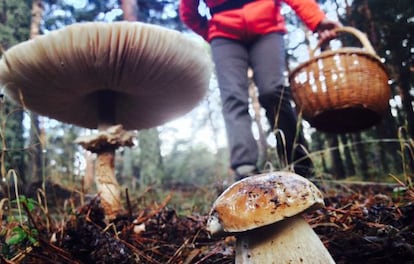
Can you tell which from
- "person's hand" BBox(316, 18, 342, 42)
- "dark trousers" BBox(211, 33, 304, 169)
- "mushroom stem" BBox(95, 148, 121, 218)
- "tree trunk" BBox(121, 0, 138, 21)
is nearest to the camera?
"mushroom stem" BBox(95, 148, 121, 218)

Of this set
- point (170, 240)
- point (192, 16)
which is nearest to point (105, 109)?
point (192, 16)

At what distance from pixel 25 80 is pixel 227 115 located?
1.61 meters

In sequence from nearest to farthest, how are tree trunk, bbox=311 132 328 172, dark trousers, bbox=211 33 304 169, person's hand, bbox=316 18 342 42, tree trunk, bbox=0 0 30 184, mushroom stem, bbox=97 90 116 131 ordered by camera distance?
mushroom stem, bbox=97 90 116 131 < person's hand, bbox=316 18 342 42 < dark trousers, bbox=211 33 304 169 < tree trunk, bbox=0 0 30 184 < tree trunk, bbox=311 132 328 172

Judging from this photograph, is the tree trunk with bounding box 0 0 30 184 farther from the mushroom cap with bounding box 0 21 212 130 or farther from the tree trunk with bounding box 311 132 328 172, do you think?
the tree trunk with bounding box 311 132 328 172

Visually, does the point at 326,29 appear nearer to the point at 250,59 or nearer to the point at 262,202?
the point at 250,59

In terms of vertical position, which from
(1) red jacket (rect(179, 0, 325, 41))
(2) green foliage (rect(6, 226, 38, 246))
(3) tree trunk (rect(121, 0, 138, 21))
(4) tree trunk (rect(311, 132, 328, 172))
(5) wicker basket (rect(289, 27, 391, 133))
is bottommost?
(4) tree trunk (rect(311, 132, 328, 172))

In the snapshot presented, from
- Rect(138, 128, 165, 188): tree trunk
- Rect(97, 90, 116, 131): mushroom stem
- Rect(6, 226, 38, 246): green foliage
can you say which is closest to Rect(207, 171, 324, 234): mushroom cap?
Rect(6, 226, 38, 246): green foliage

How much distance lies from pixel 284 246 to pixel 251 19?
7.29 ft

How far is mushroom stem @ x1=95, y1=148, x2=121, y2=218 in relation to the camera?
2242 mm

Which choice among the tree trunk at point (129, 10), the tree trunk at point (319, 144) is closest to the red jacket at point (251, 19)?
the tree trunk at point (129, 10)

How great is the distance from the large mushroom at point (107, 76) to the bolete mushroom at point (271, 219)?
3.90 feet

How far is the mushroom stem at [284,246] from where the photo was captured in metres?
1.04

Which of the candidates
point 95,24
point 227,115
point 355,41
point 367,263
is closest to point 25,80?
point 95,24

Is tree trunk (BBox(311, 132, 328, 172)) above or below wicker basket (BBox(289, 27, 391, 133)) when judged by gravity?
below
